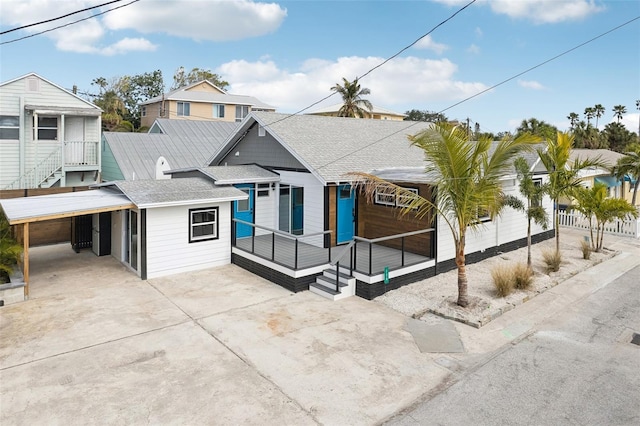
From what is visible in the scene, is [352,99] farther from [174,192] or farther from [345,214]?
[174,192]

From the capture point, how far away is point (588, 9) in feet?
52.8

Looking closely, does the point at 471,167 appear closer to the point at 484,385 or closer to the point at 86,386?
the point at 484,385

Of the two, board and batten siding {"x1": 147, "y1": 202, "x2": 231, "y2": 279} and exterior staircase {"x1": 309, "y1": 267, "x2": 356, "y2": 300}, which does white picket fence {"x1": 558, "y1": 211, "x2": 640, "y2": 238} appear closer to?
exterior staircase {"x1": 309, "y1": 267, "x2": 356, "y2": 300}

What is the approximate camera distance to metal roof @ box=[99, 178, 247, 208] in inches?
467

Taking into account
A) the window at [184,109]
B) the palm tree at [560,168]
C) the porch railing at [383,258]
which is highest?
the window at [184,109]

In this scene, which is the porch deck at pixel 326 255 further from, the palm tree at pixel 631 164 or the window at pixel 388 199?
the palm tree at pixel 631 164

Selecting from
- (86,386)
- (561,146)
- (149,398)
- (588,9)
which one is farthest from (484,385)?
(588,9)

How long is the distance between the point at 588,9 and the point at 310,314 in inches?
605

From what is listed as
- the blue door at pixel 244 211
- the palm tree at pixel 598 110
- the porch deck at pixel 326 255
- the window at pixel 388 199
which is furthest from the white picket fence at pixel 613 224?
the palm tree at pixel 598 110

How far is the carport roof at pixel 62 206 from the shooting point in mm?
10648

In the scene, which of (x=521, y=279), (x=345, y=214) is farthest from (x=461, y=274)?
(x=345, y=214)

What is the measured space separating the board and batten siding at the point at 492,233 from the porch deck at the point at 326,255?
31.1 inches

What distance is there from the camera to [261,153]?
15.9 meters

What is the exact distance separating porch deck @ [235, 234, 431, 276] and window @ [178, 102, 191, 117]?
31.0m
